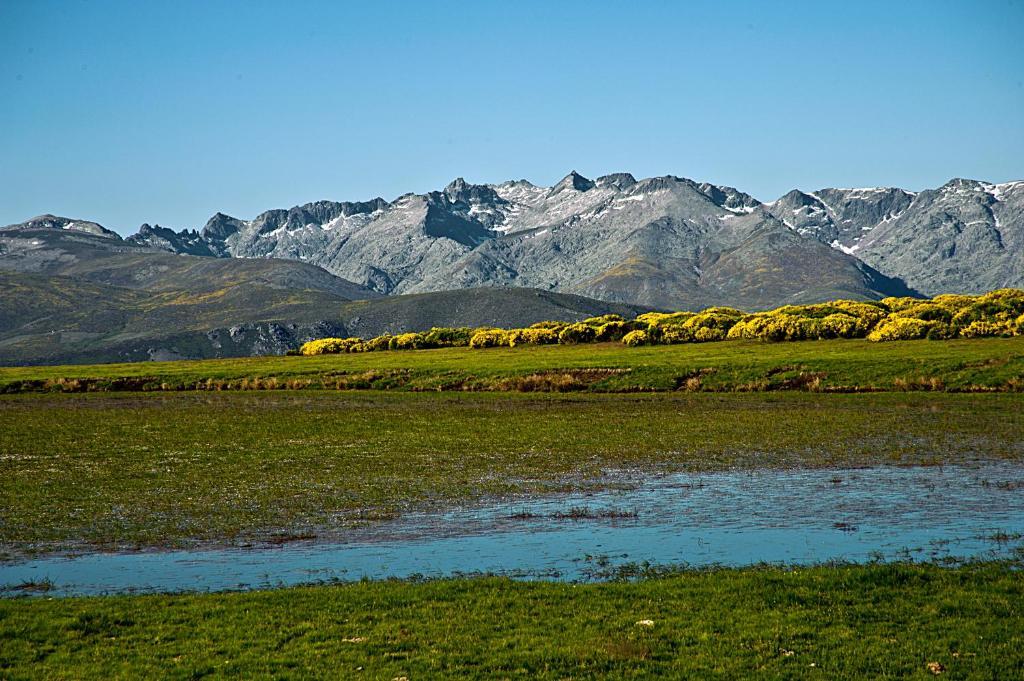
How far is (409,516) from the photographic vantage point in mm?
30734

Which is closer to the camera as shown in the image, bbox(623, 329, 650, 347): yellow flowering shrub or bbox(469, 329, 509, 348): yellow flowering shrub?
bbox(623, 329, 650, 347): yellow flowering shrub

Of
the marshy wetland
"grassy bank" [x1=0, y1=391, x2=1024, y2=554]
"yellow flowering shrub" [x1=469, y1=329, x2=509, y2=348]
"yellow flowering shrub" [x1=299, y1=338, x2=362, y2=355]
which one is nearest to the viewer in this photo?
the marshy wetland

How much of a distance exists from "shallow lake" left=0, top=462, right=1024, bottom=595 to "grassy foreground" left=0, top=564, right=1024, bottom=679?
2.34 metres

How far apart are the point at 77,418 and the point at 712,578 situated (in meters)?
57.3

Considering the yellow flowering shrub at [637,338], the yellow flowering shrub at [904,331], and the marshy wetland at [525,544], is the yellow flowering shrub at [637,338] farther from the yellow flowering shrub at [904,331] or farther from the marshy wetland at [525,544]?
the marshy wetland at [525,544]

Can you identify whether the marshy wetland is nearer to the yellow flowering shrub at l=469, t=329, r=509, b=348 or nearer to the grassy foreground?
the grassy foreground

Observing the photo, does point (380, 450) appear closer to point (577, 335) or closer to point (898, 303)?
point (577, 335)

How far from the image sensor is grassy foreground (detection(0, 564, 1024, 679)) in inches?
648

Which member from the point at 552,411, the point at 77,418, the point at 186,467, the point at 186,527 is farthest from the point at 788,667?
the point at 77,418

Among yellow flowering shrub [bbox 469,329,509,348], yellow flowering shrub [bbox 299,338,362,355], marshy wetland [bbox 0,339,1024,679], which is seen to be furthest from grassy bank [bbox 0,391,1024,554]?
yellow flowering shrub [bbox 299,338,362,355]

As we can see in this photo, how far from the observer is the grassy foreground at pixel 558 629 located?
1645 centimetres

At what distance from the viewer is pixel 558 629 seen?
60.1ft

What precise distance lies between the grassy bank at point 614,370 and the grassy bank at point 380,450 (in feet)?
19.0

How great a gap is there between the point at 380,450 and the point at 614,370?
45.5 metres
